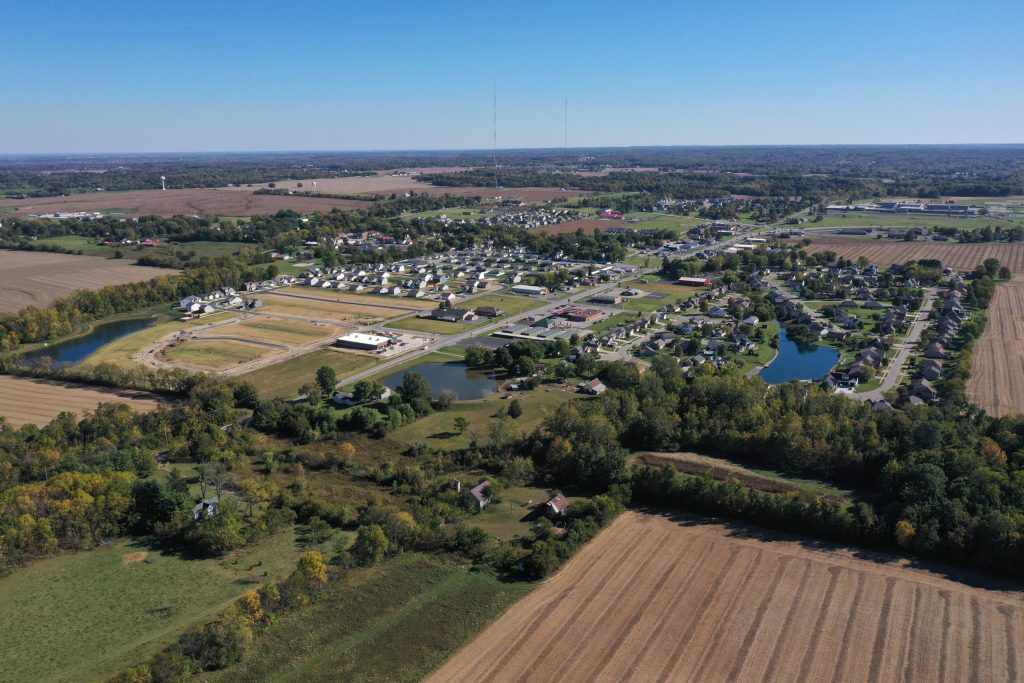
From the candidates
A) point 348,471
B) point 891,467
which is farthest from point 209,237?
point 891,467

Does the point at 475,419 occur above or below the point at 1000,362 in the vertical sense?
below

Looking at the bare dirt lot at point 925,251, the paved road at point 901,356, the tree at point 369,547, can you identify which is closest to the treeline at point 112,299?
the tree at point 369,547

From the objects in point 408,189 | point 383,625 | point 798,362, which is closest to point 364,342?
point 798,362

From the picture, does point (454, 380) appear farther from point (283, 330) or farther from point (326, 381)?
point (283, 330)

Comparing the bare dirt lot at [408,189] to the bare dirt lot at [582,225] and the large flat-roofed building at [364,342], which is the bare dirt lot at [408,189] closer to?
the bare dirt lot at [582,225]

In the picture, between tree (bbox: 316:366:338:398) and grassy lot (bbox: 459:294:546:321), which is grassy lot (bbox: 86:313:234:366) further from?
grassy lot (bbox: 459:294:546:321)

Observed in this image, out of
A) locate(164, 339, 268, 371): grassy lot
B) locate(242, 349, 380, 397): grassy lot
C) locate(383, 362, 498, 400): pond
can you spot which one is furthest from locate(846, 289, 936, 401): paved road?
locate(164, 339, 268, 371): grassy lot
